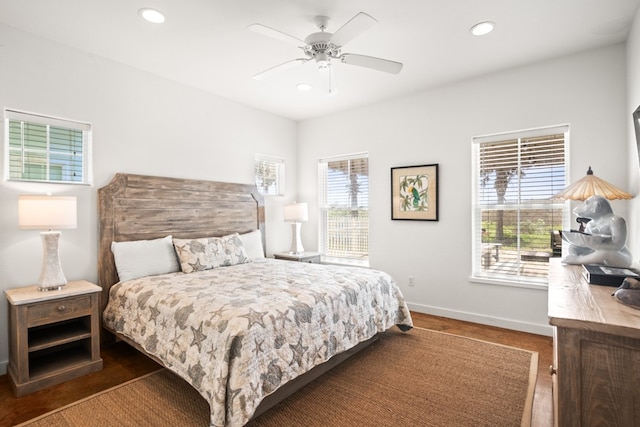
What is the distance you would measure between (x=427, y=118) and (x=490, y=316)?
241 centimetres

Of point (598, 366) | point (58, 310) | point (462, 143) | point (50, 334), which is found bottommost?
point (50, 334)

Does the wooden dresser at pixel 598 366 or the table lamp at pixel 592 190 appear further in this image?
the table lamp at pixel 592 190

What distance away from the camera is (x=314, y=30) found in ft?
9.05

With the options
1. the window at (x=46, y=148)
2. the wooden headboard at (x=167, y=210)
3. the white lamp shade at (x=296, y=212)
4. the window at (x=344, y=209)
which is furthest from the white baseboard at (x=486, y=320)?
the window at (x=46, y=148)

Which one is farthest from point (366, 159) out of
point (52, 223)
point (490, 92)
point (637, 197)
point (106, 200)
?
point (52, 223)

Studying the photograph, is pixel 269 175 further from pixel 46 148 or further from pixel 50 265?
pixel 50 265

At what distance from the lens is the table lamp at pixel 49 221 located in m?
2.48

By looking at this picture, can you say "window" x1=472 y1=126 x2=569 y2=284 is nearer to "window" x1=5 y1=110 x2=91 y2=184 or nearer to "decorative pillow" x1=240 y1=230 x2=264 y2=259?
"decorative pillow" x1=240 y1=230 x2=264 y2=259

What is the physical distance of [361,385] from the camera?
247 centimetres

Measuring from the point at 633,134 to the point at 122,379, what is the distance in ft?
14.5

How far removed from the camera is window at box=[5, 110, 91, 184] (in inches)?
110

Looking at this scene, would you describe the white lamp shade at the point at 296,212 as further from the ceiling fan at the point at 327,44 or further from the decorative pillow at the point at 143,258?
the ceiling fan at the point at 327,44

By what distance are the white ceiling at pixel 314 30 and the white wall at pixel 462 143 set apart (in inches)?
9.8

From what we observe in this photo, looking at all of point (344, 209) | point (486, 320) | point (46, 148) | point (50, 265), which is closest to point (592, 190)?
point (486, 320)
